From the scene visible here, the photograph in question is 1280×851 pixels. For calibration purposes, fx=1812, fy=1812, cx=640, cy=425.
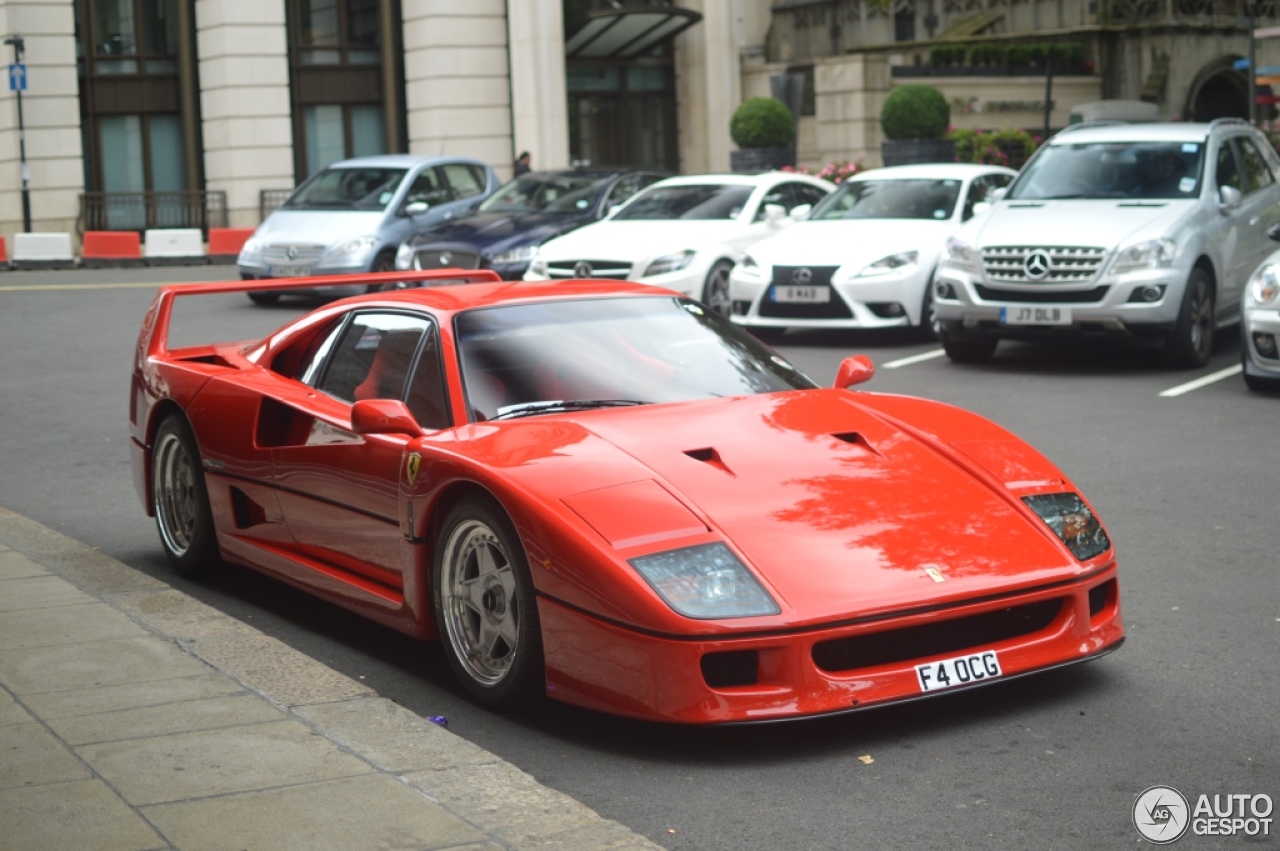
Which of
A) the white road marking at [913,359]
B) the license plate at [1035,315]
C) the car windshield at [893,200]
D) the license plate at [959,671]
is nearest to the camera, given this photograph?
the license plate at [959,671]

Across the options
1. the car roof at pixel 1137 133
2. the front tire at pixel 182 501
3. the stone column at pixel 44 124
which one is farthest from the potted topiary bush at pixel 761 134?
the front tire at pixel 182 501

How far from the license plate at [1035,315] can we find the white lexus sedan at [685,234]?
3.98 m

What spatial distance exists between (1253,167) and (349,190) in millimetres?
12293

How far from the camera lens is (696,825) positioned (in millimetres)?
4270

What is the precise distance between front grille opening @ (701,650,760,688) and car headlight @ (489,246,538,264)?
50.1 feet

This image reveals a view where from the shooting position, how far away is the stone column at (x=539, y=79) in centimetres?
3834

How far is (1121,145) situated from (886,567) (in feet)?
34.7

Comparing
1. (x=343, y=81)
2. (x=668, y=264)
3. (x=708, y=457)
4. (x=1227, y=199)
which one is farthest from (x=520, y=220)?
(x=343, y=81)

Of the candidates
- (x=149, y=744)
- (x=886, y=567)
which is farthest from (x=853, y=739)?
(x=149, y=744)

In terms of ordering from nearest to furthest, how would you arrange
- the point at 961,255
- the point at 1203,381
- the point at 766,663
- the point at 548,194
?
the point at 766,663
the point at 1203,381
the point at 961,255
the point at 548,194

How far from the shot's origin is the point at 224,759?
15.0 ft

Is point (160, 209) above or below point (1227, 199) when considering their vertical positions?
above

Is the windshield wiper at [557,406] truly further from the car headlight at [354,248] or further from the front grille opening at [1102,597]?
the car headlight at [354,248]

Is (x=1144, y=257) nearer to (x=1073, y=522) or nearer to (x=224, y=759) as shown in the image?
(x=1073, y=522)
